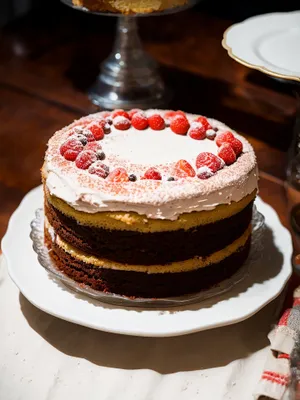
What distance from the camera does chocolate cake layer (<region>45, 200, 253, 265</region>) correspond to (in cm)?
128

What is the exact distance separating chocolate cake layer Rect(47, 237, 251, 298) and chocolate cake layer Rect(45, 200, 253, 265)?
0.12ft

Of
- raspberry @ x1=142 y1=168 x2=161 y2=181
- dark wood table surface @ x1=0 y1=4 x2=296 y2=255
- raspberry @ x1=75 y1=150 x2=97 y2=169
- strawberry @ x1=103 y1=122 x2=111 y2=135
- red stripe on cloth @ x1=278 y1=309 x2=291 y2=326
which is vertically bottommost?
dark wood table surface @ x1=0 y1=4 x2=296 y2=255

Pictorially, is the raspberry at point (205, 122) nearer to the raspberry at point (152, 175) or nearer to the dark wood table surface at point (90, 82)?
the raspberry at point (152, 175)

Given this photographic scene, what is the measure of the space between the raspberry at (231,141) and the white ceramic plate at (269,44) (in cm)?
30

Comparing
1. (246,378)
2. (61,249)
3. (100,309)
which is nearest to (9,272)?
(61,249)

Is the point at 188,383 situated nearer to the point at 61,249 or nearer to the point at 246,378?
the point at 246,378

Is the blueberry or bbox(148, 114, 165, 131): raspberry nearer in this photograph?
the blueberry

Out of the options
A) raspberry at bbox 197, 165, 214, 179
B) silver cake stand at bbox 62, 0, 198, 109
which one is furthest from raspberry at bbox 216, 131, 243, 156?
silver cake stand at bbox 62, 0, 198, 109

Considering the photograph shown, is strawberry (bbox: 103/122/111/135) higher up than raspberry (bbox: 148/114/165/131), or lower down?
lower down

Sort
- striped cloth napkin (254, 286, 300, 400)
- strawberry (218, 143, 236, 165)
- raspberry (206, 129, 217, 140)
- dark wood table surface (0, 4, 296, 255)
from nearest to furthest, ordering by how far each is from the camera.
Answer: striped cloth napkin (254, 286, 300, 400)
strawberry (218, 143, 236, 165)
raspberry (206, 129, 217, 140)
dark wood table surface (0, 4, 296, 255)

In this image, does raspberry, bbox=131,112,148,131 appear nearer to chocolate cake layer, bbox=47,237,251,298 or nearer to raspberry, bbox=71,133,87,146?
raspberry, bbox=71,133,87,146

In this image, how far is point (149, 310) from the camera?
131 cm

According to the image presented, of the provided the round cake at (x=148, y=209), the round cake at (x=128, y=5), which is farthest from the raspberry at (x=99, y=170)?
→ the round cake at (x=128, y=5)

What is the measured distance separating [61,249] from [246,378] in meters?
0.48
